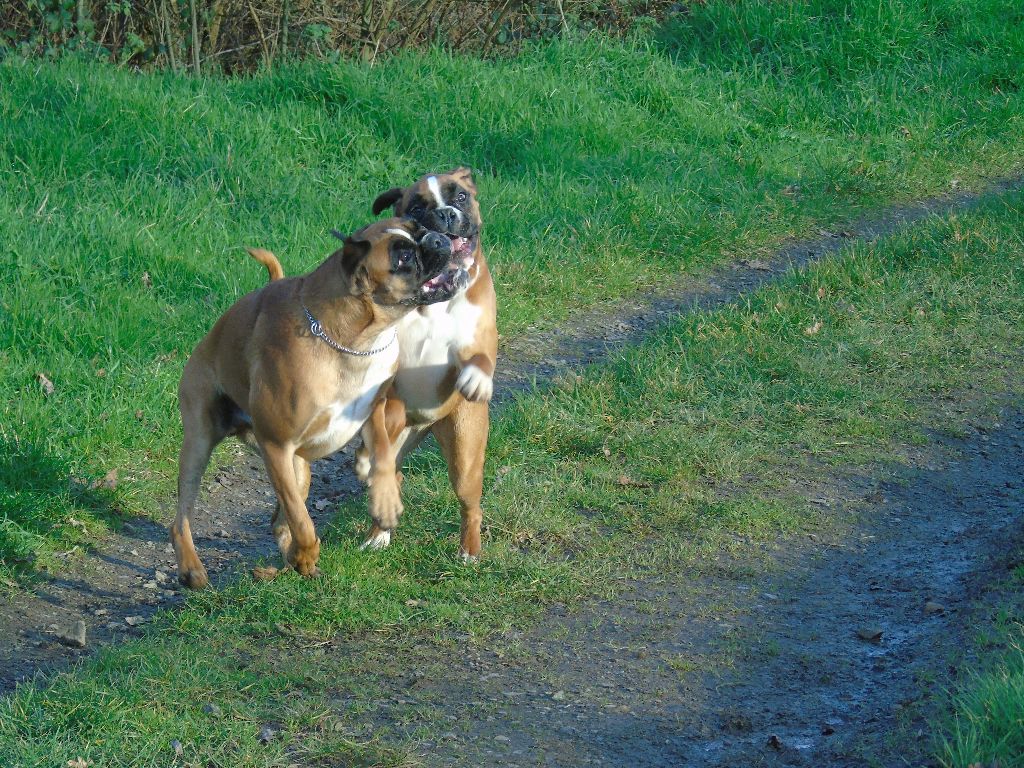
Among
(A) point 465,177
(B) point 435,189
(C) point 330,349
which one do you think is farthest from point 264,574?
(A) point 465,177

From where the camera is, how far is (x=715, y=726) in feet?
12.5

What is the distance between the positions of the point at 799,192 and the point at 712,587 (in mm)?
5612

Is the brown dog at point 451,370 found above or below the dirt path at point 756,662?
above

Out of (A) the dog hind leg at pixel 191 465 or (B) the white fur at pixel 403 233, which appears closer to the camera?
(B) the white fur at pixel 403 233

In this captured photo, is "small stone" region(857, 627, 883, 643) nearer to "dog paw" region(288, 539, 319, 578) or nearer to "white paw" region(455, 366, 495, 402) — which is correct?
"white paw" region(455, 366, 495, 402)

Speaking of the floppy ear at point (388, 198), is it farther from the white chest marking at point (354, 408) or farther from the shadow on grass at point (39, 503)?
the shadow on grass at point (39, 503)

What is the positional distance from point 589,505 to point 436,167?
434 cm

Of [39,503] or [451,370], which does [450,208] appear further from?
[39,503]

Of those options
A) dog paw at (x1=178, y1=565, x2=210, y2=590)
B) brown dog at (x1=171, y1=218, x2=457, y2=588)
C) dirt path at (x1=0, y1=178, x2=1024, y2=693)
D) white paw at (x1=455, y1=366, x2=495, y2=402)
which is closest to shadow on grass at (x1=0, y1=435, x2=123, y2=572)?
dirt path at (x1=0, y1=178, x2=1024, y2=693)

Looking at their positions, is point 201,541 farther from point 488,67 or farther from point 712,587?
point 488,67

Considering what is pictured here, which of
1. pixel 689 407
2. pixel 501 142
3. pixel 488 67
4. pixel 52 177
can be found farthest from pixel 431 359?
pixel 488 67

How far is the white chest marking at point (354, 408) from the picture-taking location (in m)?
4.63

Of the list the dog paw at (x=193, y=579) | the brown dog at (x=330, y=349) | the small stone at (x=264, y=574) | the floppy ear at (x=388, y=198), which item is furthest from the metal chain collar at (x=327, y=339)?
the dog paw at (x=193, y=579)

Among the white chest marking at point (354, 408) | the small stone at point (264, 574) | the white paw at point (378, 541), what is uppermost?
the white chest marking at point (354, 408)
